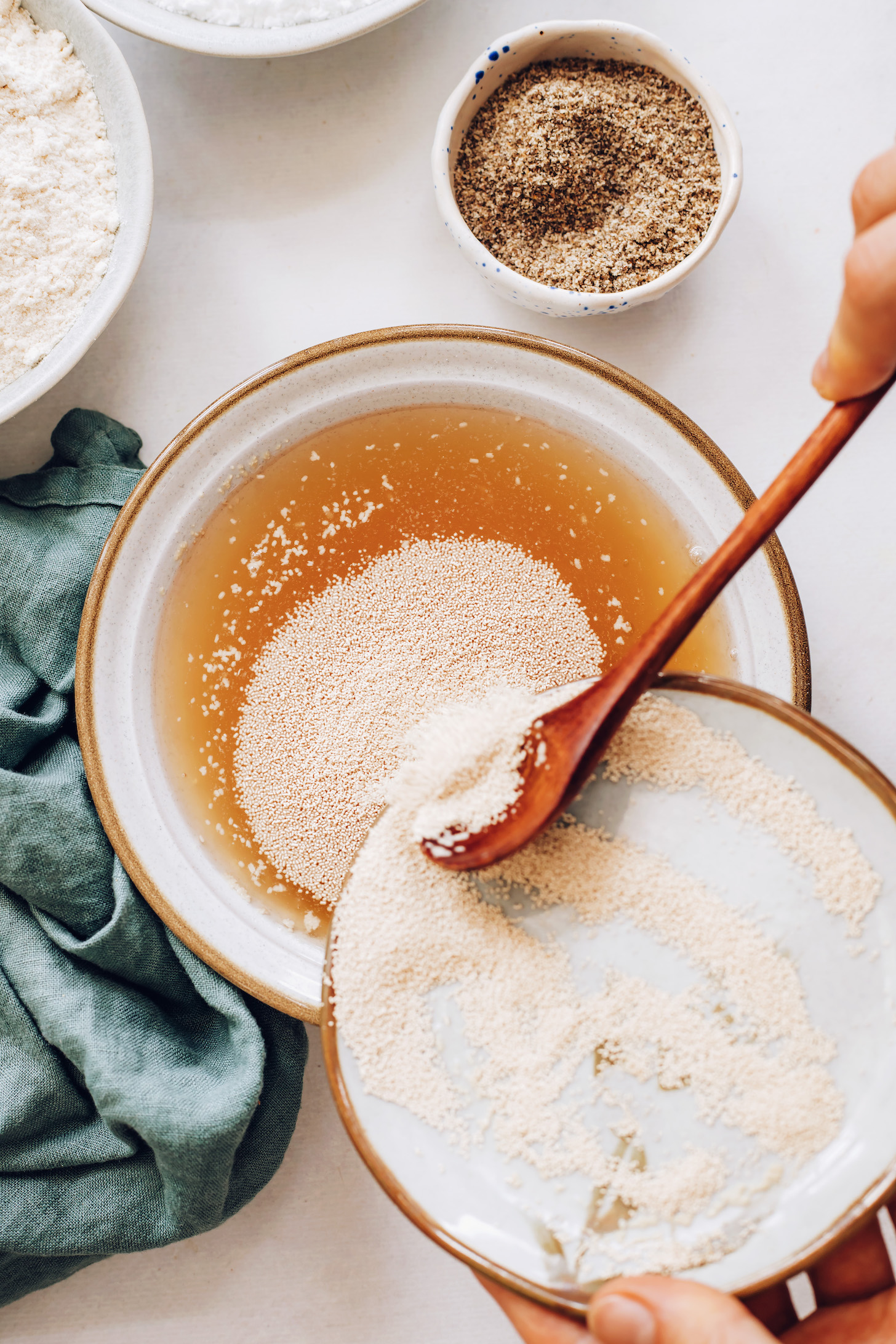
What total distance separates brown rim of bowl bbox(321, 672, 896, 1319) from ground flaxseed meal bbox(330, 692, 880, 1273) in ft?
0.07

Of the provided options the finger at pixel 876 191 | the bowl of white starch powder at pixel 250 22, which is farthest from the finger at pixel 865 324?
the bowl of white starch powder at pixel 250 22

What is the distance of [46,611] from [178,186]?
466mm

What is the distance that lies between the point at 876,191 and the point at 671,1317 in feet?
2.46

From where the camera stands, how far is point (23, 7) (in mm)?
833

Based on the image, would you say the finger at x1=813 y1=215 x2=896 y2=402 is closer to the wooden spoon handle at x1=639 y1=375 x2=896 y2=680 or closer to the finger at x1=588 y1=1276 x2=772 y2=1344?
the wooden spoon handle at x1=639 y1=375 x2=896 y2=680

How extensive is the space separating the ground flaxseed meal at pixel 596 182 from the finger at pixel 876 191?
27 centimetres

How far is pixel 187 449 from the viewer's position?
838 millimetres

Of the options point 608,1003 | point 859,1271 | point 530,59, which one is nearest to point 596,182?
point 530,59

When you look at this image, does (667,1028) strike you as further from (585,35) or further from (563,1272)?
(585,35)

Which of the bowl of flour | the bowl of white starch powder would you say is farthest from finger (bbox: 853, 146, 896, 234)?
the bowl of flour

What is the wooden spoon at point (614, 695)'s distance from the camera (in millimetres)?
635

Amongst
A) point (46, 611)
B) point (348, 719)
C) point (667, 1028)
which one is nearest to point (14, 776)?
point (46, 611)

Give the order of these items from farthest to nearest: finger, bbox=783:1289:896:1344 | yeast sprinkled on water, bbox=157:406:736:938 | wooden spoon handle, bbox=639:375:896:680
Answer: yeast sprinkled on water, bbox=157:406:736:938, finger, bbox=783:1289:896:1344, wooden spoon handle, bbox=639:375:896:680

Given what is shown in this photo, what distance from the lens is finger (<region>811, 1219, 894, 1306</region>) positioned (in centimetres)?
79
